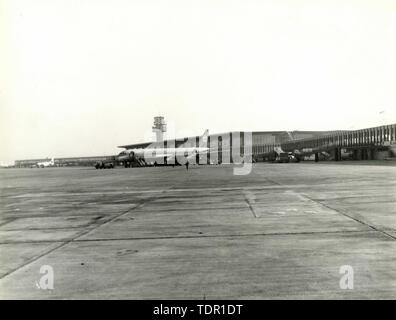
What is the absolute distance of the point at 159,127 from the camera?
409ft

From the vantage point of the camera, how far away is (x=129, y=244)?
674cm

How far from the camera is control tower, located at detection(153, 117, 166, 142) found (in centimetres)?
12412

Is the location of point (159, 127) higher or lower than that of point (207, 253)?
higher

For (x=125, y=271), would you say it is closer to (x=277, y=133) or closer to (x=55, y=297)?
(x=55, y=297)

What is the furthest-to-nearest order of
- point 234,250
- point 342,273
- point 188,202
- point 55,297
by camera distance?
point 188,202 < point 234,250 < point 342,273 < point 55,297

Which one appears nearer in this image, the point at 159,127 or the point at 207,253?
the point at 207,253

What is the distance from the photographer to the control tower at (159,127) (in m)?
124

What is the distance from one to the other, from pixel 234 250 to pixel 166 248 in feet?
3.36

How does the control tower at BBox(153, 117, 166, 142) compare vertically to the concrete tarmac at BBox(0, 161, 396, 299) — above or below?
above

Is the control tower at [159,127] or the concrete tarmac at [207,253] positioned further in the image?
the control tower at [159,127]

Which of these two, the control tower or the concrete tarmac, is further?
the control tower

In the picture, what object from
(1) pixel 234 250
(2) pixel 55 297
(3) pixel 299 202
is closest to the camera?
(2) pixel 55 297

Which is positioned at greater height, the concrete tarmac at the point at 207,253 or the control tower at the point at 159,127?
the control tower at the point at 159,127
